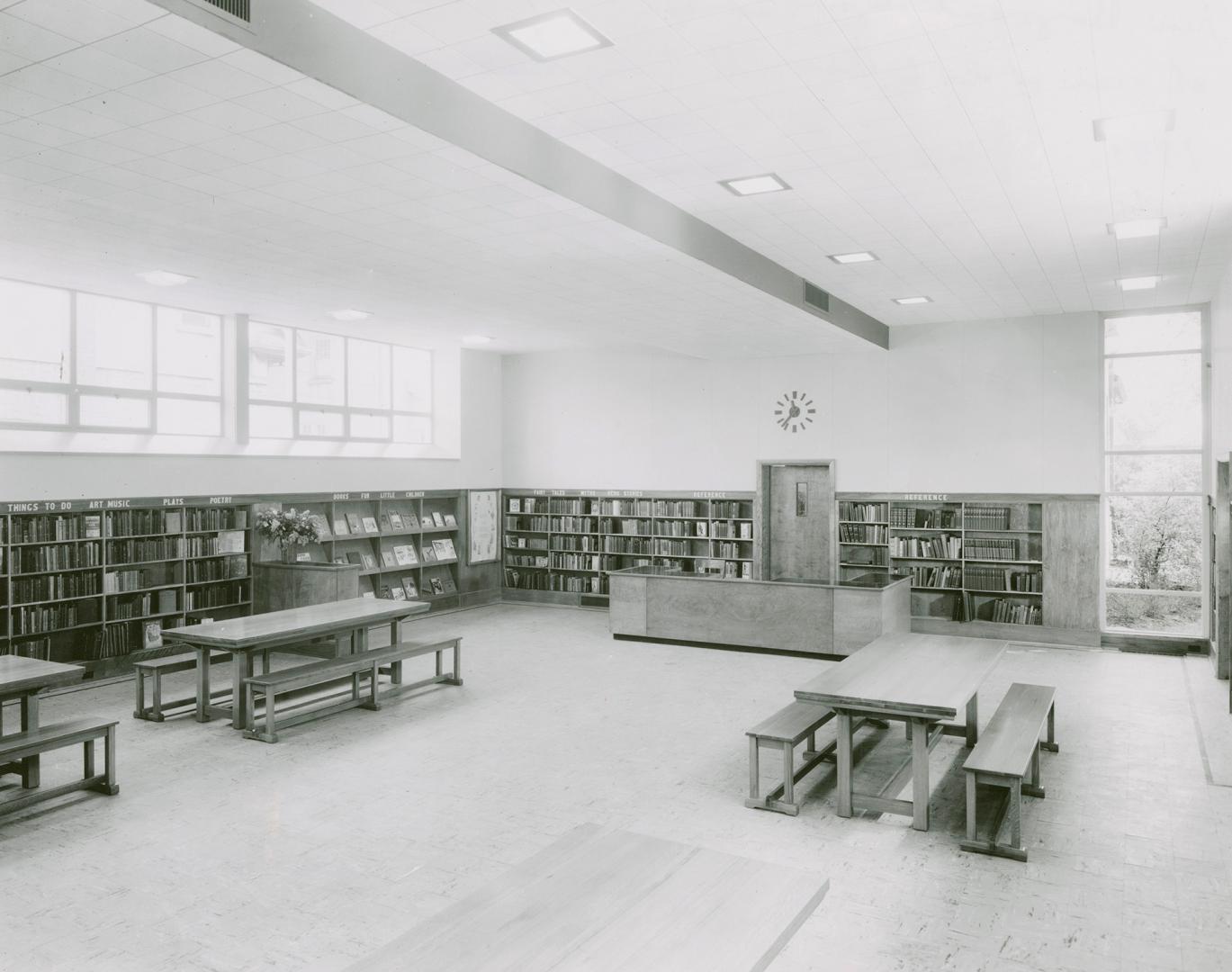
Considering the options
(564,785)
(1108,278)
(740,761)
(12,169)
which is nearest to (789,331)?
(1108,278)

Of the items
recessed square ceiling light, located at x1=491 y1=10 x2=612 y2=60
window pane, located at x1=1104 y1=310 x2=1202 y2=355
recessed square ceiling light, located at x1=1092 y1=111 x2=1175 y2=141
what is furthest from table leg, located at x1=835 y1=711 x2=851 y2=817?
window pane, located at x1=1104 y1=310 x2=1202 y2=355

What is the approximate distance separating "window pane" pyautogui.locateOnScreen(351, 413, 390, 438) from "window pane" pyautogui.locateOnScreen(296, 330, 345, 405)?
1.16ft

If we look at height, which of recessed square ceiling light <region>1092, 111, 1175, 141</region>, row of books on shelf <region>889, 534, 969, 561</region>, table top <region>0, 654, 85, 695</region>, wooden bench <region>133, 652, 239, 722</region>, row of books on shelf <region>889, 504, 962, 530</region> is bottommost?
wooden bench <region>133, 652, 239, 722</region>

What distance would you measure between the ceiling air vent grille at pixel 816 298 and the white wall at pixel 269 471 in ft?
18.5

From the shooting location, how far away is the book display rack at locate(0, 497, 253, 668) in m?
7.70

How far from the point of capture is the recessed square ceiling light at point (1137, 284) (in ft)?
27.0

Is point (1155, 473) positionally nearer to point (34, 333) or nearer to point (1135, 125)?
point (1135, 125)

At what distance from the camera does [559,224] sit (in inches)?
223

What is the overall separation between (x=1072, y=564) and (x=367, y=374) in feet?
29.2

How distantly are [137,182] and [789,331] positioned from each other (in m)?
6.37

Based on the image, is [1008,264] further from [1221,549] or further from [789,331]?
[1221,549]

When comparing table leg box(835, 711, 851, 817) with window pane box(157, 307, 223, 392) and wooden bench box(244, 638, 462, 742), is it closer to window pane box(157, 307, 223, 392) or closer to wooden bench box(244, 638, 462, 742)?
wooden bench box(244, 638, 462, 742)

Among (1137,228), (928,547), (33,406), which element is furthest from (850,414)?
(33,406)

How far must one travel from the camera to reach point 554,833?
4527 mm
